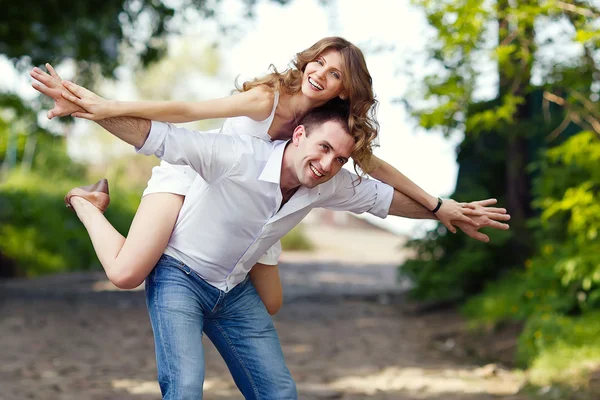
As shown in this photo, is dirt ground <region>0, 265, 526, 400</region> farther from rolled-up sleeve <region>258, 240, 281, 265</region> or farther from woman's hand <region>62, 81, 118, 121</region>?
woman's hand <region>62, 81, 118, 121</region>

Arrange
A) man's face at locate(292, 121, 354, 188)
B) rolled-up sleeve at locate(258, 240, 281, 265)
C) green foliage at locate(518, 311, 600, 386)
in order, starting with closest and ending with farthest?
man's face at locate(292, 121, 354, 188)
rolled-up sleeve at locate(258, 240, 281, 265)
green foliage at locate(518, 311, 600, 386)

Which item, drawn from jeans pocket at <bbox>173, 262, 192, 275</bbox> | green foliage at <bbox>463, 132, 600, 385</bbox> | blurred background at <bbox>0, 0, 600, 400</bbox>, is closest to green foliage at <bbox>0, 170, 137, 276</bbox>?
blurred background at <bbox>0, 0, 600, 400</bbox>

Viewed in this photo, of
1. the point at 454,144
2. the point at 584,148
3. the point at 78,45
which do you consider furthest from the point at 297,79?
the point at 78,45

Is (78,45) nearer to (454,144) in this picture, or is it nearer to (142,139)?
(454,144)

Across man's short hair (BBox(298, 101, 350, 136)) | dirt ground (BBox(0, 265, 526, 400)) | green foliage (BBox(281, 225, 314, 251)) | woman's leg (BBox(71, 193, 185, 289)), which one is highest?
man's short hair (BBox(298, 101, 350, 136))

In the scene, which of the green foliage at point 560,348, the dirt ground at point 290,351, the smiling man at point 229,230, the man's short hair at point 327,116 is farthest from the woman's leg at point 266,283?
the green foliage at point 560,348

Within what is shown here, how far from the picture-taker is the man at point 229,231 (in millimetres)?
2832

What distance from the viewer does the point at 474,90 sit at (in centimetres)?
652

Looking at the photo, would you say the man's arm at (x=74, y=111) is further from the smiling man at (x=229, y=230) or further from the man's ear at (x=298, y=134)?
the man's ear at (x=298, y=134)

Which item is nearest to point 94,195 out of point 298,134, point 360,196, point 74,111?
point 74,111

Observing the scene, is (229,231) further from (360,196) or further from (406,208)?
(406,208)

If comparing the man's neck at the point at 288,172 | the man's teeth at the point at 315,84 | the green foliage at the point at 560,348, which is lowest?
the green foliage at the point at 560,348

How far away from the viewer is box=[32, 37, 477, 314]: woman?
2789mm

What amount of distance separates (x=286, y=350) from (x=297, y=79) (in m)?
4.60
